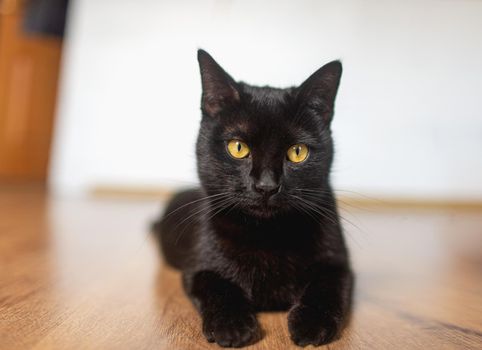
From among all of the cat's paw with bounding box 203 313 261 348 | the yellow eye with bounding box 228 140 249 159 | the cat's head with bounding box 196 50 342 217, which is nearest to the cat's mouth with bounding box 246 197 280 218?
the cat's head with bounding box 196 50 342 217

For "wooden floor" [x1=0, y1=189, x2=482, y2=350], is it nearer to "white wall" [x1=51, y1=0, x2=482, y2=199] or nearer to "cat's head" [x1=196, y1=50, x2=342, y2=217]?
"cat's head" [x1=196, y1=50, x2=342, y2=217]

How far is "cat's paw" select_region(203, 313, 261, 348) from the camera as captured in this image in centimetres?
86

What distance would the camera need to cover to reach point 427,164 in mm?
3268

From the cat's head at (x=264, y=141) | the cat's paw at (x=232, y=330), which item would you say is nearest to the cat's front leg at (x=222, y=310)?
the cat's paw at (x=232, y=330)

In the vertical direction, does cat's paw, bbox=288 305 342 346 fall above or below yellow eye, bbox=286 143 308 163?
below

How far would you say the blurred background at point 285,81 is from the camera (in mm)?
3143

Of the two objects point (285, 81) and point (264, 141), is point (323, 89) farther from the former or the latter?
point (285, 81)

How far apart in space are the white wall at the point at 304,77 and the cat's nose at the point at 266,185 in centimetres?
206

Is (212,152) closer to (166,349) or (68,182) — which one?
(166,349)

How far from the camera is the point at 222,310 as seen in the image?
3.05 feet

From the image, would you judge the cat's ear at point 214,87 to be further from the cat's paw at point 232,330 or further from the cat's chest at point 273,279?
the cat's paw at point 232,330

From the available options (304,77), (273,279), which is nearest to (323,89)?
(273,279)

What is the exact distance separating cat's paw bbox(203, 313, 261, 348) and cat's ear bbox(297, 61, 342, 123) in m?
0.48

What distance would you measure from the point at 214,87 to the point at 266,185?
303 mm
